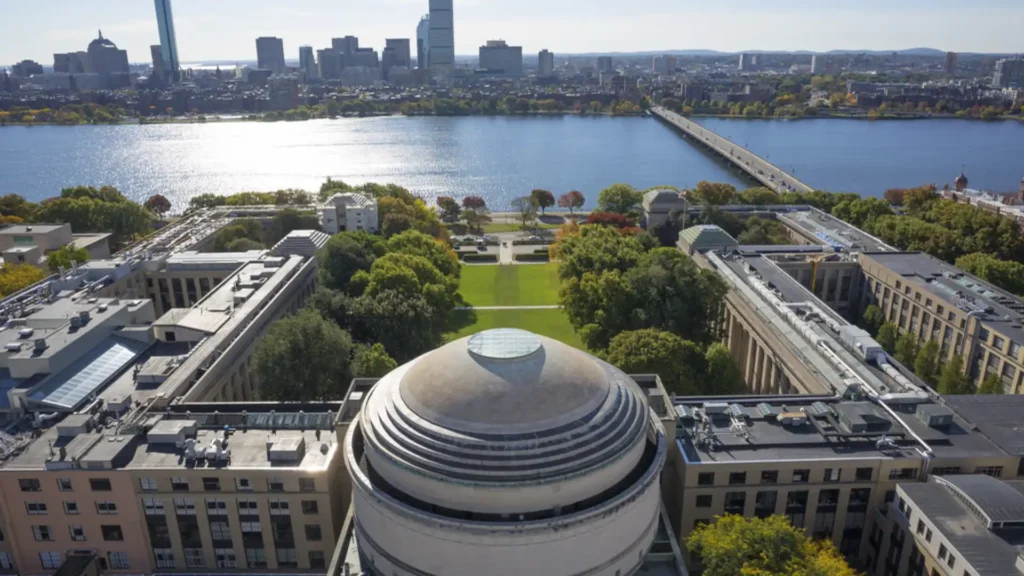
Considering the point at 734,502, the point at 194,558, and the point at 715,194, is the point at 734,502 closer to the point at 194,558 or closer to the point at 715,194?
the point at 194,558

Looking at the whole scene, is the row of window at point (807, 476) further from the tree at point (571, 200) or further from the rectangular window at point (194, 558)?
the tree at point (571, 200)

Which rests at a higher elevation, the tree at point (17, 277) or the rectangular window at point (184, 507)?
the tree at point (17, 277)

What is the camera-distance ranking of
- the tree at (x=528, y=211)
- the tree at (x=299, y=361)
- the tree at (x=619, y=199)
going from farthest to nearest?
the tree at (x=619, y=199) → the tree at (x=528, y=211) → the tree at (x=299, y=361)

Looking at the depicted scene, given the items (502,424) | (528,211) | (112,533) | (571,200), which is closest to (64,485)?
(112,533)

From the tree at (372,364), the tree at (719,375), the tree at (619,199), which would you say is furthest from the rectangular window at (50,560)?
the tree at (619,199)

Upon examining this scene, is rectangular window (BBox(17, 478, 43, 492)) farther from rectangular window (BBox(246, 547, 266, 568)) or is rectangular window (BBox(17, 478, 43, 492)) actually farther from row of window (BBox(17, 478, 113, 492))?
rectangular window (BBox(246, 547, 266, 568))

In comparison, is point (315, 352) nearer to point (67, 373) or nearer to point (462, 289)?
point (67, 373)

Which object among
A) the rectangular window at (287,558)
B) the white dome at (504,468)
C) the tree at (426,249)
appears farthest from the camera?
the tree at (426,249)

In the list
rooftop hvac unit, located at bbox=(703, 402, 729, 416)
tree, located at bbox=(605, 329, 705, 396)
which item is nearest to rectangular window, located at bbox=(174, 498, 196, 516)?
rooftop hvac unit, located at bbox=(703, 402, 729, 416)
